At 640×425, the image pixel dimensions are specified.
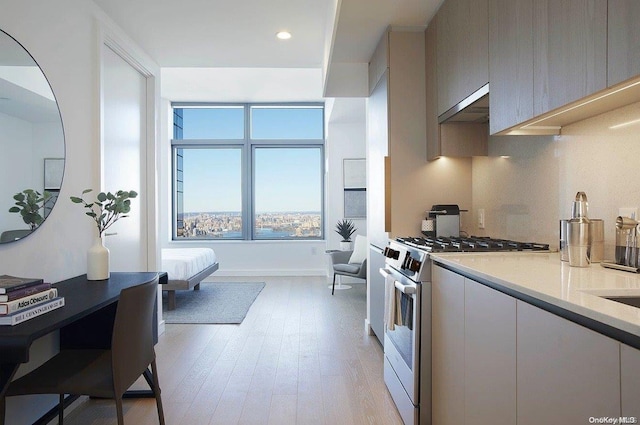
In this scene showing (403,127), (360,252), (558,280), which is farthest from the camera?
(360,252)

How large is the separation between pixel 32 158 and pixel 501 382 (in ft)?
8.02

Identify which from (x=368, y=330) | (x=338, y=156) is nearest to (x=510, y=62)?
(x=368, y=330)

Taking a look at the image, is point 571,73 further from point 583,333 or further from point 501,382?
point 501,382

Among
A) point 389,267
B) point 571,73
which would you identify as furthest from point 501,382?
point 389,267

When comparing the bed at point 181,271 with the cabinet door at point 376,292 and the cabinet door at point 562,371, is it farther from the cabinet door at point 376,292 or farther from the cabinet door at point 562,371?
the cabinet door at point 562,371

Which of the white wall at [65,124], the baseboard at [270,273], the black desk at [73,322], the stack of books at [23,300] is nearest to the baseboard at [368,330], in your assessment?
the black desk at [73,322]

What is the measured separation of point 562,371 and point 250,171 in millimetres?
6966

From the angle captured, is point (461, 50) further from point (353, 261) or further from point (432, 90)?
point (353, 261)

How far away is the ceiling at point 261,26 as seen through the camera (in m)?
2.66

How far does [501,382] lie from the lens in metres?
1.33

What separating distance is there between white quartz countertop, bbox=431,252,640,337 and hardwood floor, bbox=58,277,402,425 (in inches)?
43.6

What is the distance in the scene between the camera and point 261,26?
131 inches

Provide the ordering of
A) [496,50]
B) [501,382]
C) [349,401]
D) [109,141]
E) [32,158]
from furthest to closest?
[109,141] → [349,401] → [32,158] → [496,50] → [501,382]

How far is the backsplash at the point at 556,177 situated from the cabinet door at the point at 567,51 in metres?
0.37
